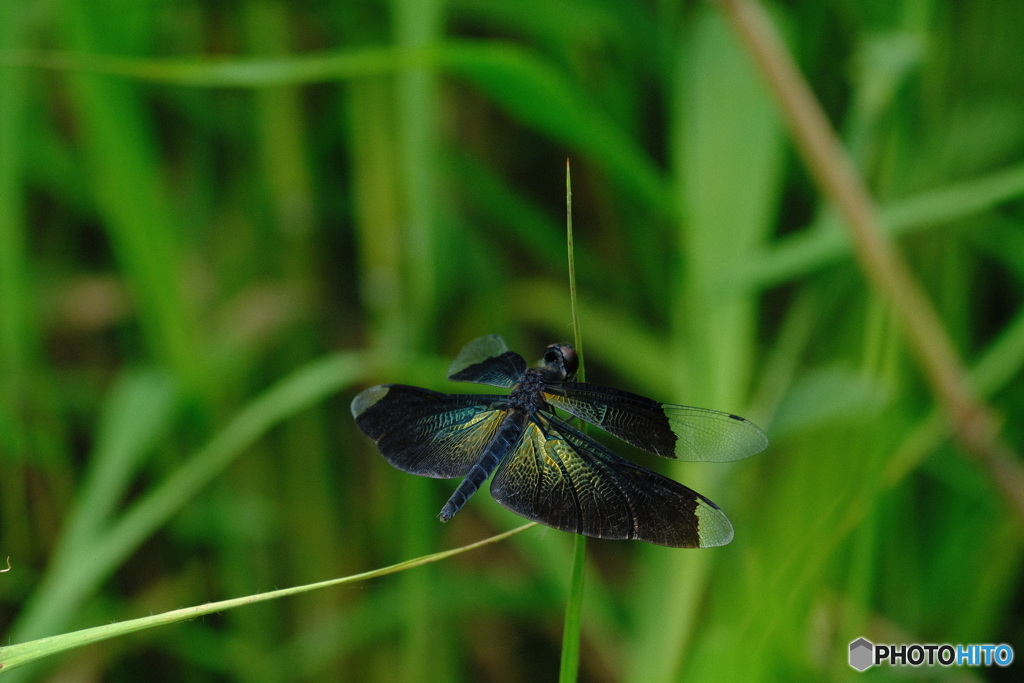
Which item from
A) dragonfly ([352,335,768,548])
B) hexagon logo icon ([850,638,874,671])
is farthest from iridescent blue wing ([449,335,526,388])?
hexagon logo icon ([850,638,874,671])

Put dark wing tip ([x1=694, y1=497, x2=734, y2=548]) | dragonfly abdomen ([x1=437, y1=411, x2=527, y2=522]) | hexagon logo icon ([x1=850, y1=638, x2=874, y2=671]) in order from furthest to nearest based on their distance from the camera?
1. hexagon logo icon ([x1=850, y1=638, x2=874, y2=671])
2. dragonfly abdomen ([x1=437, y1=411, x2=527, y2=522])
3. dark wing tip ([x1=694, y1=497, x2=734, y2=548])


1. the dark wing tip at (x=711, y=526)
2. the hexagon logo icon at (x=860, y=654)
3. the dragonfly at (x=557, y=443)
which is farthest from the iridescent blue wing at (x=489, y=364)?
the hexagon logo icon at (x=860, y=654)

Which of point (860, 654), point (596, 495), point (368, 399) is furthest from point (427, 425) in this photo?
point (860, 654)

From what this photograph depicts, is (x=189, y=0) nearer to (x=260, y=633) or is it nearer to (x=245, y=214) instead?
(x=245, y=214)

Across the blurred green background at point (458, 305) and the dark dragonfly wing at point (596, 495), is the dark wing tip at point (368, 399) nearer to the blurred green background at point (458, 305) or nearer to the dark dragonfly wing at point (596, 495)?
the dark dragonfly wing at point (596, 495)

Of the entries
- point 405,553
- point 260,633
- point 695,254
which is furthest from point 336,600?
point 695,254

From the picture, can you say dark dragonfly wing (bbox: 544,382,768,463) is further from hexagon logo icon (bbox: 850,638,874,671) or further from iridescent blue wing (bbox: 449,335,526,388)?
hexagon logo icon (bbox: 850,638,874,671)
